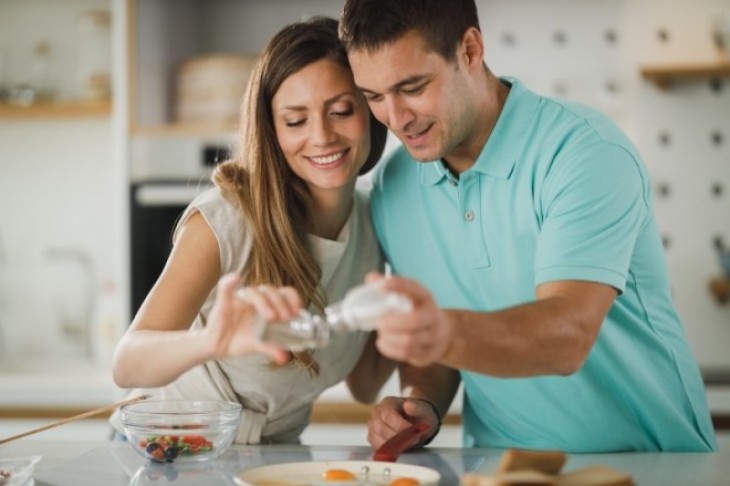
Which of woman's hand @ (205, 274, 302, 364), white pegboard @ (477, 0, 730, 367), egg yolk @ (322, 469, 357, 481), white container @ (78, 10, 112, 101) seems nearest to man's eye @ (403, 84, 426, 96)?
woman's hand @ (205, 274, 302, 364)

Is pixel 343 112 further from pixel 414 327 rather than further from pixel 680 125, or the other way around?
pixel 680 125

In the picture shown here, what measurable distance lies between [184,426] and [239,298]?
38cm

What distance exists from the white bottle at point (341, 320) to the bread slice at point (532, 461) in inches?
8.4

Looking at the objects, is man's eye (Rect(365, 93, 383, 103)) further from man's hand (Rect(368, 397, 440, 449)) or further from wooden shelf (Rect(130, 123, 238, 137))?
wooden shelf (Rect(130, 123, 238, 137))

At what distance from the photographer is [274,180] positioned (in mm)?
1921

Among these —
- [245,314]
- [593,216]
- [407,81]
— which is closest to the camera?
[245,314]

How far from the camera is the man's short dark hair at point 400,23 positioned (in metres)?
1.74

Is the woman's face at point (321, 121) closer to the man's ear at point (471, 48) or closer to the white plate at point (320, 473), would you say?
the man's ear at point (471, 48)

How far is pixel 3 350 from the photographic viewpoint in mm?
4234

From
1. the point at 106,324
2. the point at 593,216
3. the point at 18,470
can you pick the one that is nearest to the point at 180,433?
the point at 18,470

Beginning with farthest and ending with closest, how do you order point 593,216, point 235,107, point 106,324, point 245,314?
1. point 106,324
2. point 235,107
3. point 593,216
4. point 245,314

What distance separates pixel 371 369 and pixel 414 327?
94 centimetres

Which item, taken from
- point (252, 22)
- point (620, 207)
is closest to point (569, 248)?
point (620, 207)

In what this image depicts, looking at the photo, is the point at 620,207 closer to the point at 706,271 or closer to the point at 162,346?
the point at 162,346
